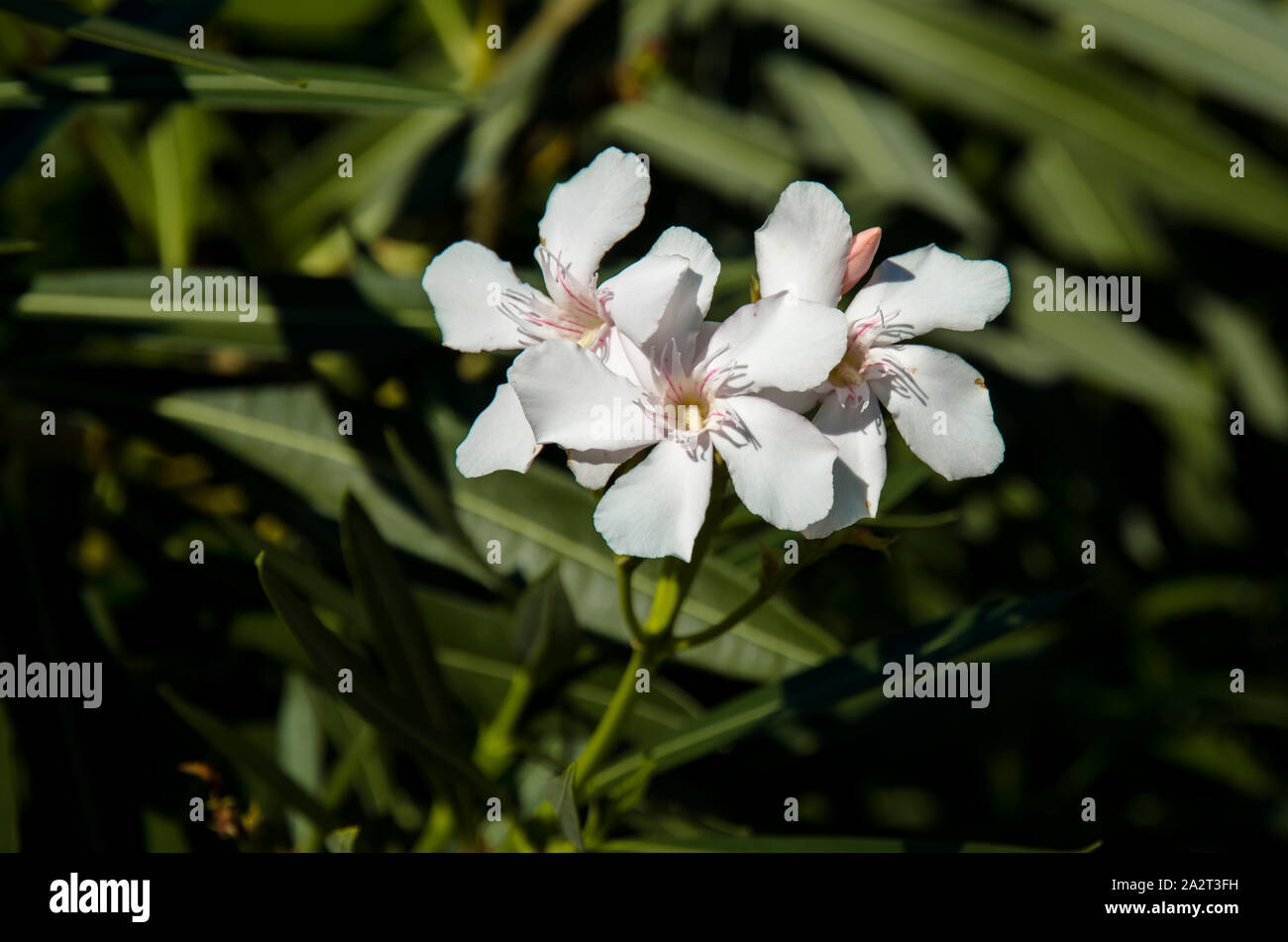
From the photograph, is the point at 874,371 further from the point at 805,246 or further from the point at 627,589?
the point at 627,589

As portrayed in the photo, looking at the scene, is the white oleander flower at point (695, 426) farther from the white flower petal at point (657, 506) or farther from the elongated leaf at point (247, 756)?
the elongated leaf at point (247, 756)

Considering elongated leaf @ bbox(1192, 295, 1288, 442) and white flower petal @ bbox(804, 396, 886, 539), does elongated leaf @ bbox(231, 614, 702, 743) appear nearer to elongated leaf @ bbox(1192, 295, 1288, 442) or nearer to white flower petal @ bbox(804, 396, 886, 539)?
white flower petal @ bbox(804, 396, 886, 539)

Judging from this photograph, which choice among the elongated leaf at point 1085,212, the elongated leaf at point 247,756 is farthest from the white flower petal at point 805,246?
the elongated leaf at point 1085,212

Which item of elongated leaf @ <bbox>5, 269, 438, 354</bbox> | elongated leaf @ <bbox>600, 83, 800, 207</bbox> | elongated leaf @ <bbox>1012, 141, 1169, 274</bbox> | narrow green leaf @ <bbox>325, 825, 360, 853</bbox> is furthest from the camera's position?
elongated leaf @ <bbox>1012, 141, 1169, 274</bbox>

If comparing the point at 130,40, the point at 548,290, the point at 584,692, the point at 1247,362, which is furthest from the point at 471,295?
the point at 1247,362

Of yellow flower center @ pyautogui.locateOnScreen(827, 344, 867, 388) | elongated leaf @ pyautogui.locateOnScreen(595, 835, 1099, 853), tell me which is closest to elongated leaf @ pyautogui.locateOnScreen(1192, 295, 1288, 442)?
elongated leaf @ pyautogui.locateOnScreen(595, 835, 1099, 853)

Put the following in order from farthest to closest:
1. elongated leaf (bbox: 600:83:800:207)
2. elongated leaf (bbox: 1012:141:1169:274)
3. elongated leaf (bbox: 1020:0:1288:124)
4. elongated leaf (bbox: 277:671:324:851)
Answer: elongated leaf (bbox: 1012:141:1169:274), elongated leaf (bbox: 600:83:800:207), elongated leaf (bbox: 1020:0:1288:124), elongated leaf (bbox: 277:671:324:851)

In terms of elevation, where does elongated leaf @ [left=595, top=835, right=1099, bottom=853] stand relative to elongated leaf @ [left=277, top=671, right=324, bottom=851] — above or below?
below
